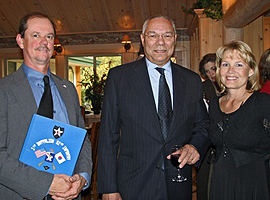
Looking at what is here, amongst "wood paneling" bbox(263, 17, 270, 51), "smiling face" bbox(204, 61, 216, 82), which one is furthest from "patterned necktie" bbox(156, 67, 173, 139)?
"wood paneling" bbox(263, 17, 270, 51)

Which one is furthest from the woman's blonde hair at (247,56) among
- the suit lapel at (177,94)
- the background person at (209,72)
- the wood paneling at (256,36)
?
the wood paneling at (256,36)

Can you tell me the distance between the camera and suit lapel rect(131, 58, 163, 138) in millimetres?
1845

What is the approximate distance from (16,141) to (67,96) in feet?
1.42

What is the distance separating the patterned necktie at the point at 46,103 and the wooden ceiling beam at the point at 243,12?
2.86m

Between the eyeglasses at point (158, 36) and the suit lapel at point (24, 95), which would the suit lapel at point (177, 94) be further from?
the suit lapel at point (24, 95)

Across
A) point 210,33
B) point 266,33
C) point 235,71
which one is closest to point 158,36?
point 235,71

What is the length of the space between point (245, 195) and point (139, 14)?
7.52m

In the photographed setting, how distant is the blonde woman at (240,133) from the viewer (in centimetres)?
192

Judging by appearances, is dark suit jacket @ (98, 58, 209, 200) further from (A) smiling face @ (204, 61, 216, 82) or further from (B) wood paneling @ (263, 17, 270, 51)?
(B) wood paneling @ (263, 17, 270, 51)

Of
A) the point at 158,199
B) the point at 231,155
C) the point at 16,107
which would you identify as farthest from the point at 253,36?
the point at 16,107

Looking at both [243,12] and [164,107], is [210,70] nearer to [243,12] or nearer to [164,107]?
[243,12]

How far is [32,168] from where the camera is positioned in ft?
4.98

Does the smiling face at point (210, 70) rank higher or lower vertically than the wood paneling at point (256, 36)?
lower

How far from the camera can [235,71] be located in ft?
6.70
